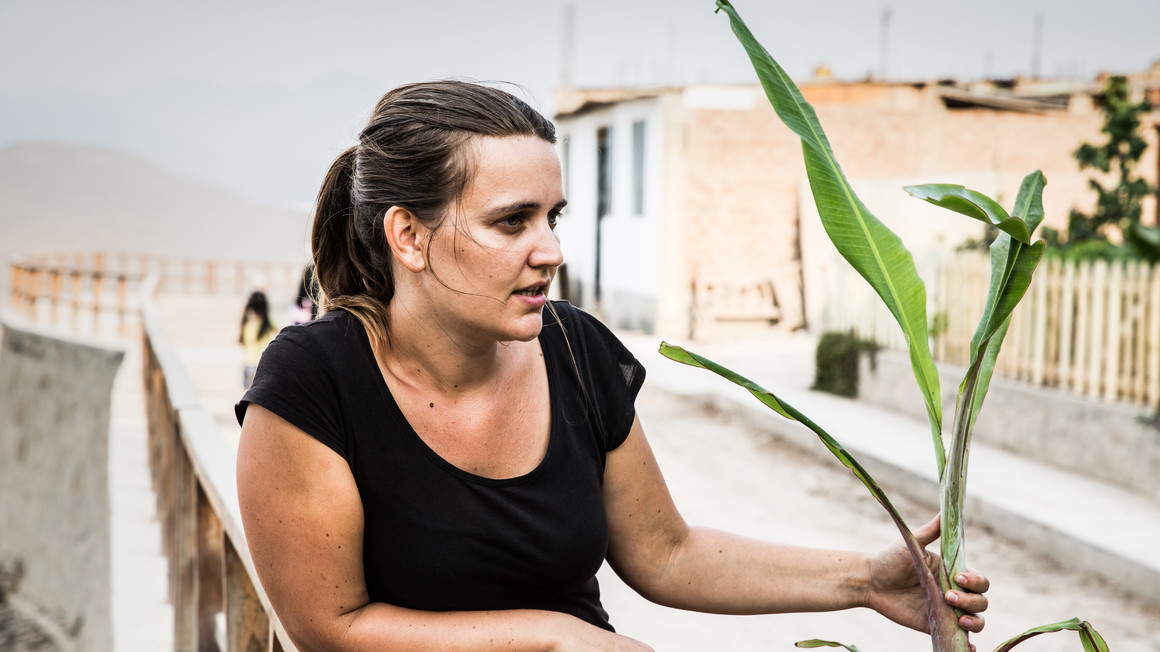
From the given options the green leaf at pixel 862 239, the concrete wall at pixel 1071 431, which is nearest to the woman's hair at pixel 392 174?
the green leaf at pixel 862 239

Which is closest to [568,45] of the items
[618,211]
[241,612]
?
[618,211]

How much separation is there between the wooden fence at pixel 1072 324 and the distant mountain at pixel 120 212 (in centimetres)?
7996

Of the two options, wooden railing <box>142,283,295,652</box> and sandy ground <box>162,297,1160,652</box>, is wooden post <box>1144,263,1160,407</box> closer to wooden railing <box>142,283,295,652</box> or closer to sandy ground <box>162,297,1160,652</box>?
sandy ground <box>162,297,1160,652</box>

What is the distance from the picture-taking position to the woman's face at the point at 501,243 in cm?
154

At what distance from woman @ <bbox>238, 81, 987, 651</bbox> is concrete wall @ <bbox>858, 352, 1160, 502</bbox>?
5.55m

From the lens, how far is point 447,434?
161 centimetres

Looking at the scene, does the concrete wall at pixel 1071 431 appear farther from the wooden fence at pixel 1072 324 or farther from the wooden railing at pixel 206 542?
the wooden railing at pixel 206 542

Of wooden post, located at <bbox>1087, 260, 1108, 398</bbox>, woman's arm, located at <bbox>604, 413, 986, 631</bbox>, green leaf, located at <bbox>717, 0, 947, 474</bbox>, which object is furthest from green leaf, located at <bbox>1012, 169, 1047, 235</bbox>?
wooden post, located at <bbox>1087, 260, 1108, 398</bbox>

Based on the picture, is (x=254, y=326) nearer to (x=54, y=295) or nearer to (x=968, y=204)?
(x=968, y=204)

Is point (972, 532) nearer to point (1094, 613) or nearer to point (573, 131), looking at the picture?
point (1094, 613)

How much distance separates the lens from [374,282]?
1.72 m

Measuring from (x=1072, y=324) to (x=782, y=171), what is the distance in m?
8.76

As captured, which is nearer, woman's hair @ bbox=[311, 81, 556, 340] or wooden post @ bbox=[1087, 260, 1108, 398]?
woman's hair @ bbox=[311, 81, 556, 340]

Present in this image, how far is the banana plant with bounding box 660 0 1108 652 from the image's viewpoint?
4.24 feet
